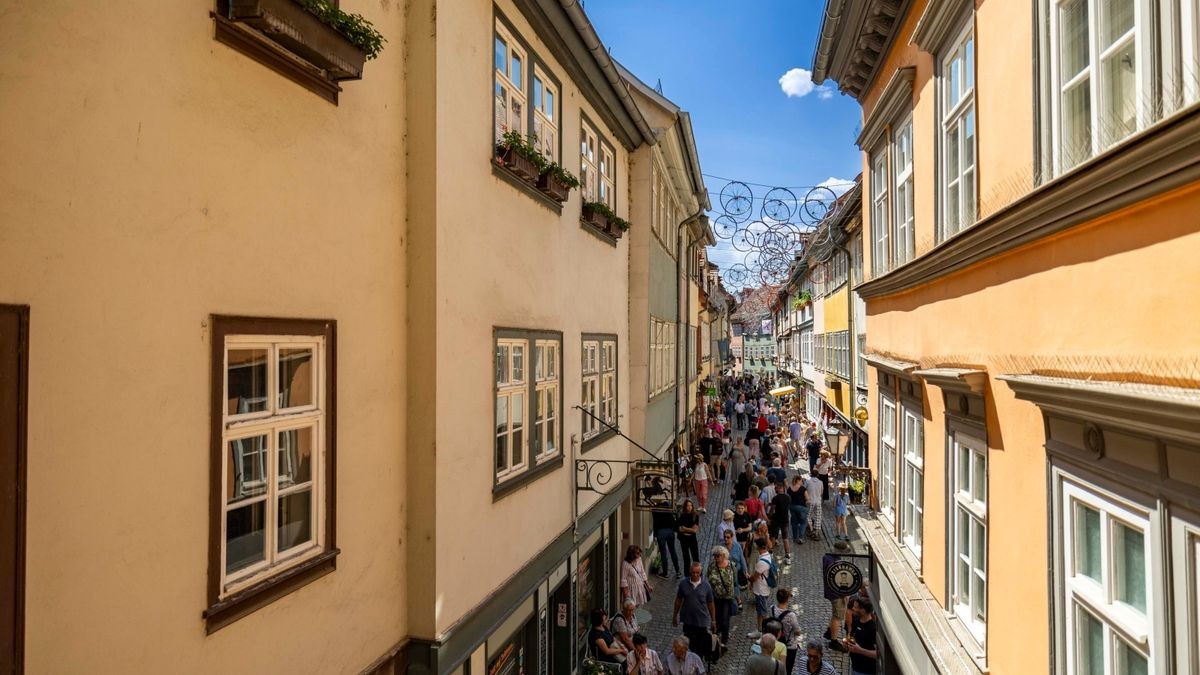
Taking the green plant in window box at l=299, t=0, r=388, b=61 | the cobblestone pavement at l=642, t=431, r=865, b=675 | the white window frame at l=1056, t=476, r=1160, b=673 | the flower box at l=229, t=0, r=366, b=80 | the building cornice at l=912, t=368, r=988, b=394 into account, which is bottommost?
the cobblestone pavement at l=642, t=431, r=865, b=675

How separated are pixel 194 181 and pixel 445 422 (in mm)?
2899

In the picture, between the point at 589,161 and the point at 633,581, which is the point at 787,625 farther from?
the point at 589,161

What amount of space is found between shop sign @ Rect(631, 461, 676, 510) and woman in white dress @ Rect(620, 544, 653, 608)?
2.20m

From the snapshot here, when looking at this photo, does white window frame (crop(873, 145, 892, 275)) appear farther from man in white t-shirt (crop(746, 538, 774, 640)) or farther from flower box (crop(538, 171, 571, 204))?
man in white t-shirt (crop(746, 538, 774, 640))

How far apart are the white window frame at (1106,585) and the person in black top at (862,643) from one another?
5.82 meters

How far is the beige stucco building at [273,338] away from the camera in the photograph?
321cm

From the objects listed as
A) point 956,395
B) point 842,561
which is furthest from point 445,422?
point 842,561

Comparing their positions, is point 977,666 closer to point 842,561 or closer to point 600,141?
point 842,561

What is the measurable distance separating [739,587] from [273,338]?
12.6 m

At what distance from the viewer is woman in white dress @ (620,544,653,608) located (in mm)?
12969

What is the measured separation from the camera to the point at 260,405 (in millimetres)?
4473

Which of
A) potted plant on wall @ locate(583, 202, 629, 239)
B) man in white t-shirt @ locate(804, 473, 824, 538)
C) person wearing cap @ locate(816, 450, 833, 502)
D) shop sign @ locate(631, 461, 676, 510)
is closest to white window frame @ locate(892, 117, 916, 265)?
potted plant on wall @ locate(583, 202, 629, 239)

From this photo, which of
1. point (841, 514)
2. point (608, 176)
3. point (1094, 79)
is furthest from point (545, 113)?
point (841, 514)

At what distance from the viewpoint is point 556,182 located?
8875mm
